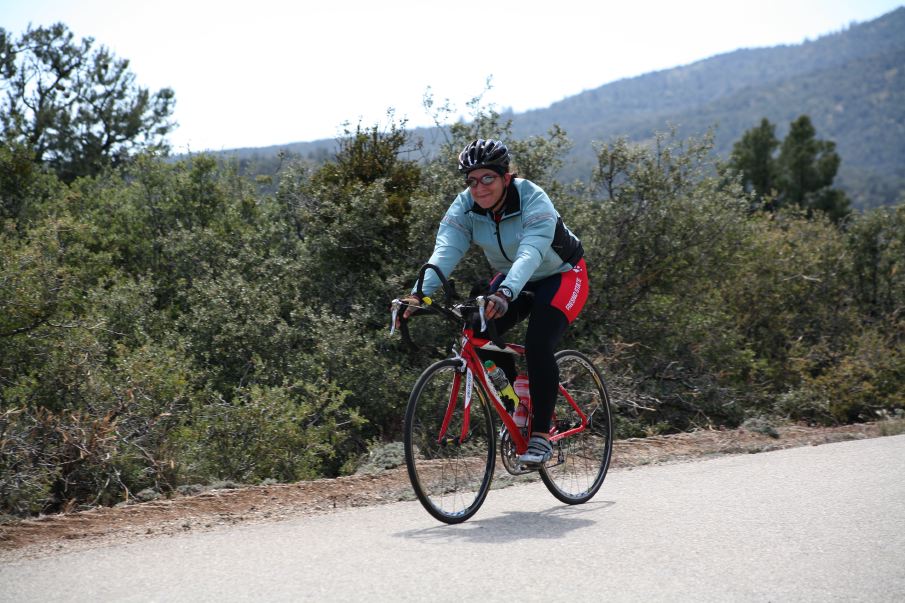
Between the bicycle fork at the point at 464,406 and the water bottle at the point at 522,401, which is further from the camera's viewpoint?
the water bottle at the point at 522,401

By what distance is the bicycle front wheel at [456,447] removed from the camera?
526cm

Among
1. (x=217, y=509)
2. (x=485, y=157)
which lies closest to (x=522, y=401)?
(x=485, y=157)

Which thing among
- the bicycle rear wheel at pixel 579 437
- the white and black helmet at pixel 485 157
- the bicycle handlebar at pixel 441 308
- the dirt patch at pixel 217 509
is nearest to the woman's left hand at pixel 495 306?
the bicycle handlebar at pixel 441 308

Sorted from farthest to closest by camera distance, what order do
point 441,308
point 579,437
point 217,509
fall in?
point 579,437
point 217,509
point 441,308

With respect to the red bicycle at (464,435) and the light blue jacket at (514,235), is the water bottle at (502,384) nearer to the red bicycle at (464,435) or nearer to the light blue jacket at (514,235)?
the red bicycle at (464,435)

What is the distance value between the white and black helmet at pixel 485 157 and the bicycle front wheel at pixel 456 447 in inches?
48.3

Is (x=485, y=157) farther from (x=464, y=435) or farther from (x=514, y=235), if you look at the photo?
(x=464, y=435)

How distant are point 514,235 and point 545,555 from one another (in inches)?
81.1

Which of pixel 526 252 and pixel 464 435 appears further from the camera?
pixel 464 435

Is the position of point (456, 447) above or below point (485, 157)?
below

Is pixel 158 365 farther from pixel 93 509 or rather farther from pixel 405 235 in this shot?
pixel 405 235

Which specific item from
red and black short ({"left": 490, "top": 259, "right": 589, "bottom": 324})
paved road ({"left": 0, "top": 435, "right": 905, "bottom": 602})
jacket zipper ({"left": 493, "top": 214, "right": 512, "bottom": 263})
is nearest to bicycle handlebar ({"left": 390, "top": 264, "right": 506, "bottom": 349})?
red and black short ({"left": 490, "top": 259, "right": 589, "bottom": 324})

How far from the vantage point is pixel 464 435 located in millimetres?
5406

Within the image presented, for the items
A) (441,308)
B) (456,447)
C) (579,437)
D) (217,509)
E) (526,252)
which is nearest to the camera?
(441,308)
